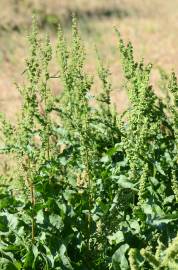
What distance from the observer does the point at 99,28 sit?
12789mm

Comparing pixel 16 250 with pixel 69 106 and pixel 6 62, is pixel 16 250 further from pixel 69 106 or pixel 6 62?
pixel 6 62

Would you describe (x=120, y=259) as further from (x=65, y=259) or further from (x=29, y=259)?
(x=29, y=259)

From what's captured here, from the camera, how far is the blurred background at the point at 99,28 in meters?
10.5

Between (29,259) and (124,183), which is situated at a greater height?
(124,183)

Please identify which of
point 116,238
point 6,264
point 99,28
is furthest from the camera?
point 99,28

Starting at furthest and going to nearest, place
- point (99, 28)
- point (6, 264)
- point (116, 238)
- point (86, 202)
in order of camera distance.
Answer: point (99, 28)
point (86, 202)
point (116, 238)
point (6, 264)

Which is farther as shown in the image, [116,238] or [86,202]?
[86,202]

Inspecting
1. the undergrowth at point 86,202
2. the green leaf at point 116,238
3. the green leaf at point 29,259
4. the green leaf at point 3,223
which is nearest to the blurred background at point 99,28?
the undergrowth at point 86,202

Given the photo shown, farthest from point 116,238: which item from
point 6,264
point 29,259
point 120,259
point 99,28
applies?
point 99,28

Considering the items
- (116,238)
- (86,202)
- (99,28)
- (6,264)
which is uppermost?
(99,28)

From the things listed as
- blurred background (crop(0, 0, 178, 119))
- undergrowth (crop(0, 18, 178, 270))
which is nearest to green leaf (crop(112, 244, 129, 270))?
undergrowth (crop(0, 18, 178, 270))

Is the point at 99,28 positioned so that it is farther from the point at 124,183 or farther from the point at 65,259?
the point at 65,259

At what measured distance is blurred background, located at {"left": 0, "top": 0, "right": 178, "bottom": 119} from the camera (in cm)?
1050

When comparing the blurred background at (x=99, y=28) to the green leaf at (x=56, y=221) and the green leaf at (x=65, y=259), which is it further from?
the green leaf at (x=65, y=259)
